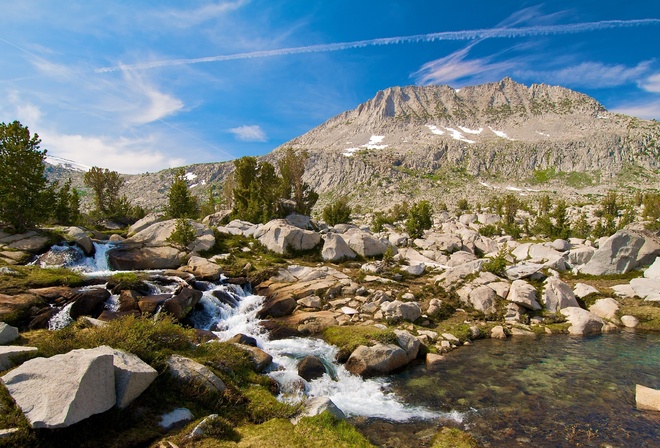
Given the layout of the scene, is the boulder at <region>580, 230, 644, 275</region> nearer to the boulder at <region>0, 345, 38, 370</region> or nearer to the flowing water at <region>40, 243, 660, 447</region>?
the flowing water at <region>40, 243, 660, 447</region>

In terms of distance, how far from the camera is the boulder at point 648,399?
13195 mm

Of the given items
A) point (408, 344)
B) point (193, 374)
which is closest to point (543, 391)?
point (408, 344)

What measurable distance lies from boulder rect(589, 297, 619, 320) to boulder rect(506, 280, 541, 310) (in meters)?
4.58

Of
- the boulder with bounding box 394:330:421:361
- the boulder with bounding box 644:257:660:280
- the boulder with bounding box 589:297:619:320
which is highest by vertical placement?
the boulder with bounding box 644:257:660:280

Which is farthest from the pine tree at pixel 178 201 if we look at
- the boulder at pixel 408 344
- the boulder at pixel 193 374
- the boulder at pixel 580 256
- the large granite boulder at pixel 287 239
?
the boulder at pixel 580 256

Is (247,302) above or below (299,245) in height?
below

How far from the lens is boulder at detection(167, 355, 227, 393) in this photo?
10.8 meters

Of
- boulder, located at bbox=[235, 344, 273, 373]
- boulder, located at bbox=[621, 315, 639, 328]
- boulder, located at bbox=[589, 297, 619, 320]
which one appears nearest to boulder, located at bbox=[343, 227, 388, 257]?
boulder, located at bbox=[589, 297, 619, 320]

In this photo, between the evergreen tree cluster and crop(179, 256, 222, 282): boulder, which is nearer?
crop(179, 256, 222, 282): boulder

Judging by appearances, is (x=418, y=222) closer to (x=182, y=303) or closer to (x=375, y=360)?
(x=375, y=360)

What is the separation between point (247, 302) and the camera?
2722 centimetres

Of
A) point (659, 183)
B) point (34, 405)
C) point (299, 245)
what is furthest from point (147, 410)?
point (659, 183)

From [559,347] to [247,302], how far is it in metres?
23.1

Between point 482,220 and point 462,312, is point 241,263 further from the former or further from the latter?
point 482,220
